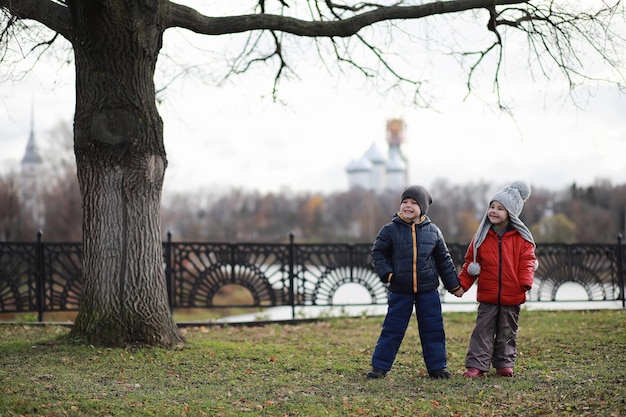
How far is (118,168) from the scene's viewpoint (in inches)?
315

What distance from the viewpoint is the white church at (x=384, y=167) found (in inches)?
5551

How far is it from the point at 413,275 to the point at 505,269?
2.65 feet

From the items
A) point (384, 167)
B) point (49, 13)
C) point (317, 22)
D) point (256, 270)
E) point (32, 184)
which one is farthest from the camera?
point (384, 167)

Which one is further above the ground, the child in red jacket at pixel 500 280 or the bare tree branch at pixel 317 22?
the bare tree branch at pixel 317 22

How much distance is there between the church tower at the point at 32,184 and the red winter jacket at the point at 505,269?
150 ft

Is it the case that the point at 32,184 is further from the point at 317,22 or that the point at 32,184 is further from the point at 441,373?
the point at 441,373

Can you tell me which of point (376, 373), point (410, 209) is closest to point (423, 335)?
point (376, 373)

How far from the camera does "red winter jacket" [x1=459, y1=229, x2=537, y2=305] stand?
6785mm

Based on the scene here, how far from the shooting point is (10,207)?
46.4m

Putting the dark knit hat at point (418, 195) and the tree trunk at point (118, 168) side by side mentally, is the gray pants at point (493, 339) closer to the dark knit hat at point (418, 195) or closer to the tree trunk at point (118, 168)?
the dark knit hat at point (418, 195)

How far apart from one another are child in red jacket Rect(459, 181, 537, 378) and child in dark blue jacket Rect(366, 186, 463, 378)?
10.0 inches

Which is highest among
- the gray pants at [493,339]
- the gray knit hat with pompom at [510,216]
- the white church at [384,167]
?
the white church at [384,167]

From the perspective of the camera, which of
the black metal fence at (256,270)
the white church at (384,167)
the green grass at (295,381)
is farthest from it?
the white church at (384,167)

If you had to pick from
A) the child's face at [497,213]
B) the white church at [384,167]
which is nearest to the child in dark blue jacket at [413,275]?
the child's face at [497,213]
